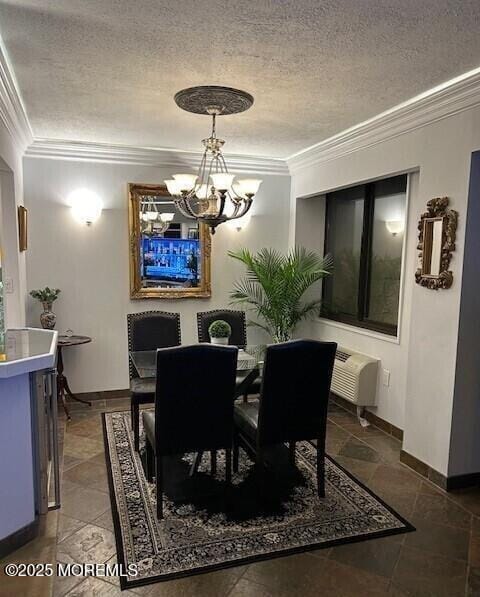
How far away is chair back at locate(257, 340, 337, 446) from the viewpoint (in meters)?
2.65

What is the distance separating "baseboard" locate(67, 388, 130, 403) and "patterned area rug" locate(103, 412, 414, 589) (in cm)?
144

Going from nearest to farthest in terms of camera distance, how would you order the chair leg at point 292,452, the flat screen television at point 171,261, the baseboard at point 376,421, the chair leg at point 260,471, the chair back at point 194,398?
the chair back at point 194,398 < the chair leg at point 260,471 < the chair leg at point 292,452 < the baseboard at point 376,421 < the flat screen television at point 171,261

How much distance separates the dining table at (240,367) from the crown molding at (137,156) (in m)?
2.04

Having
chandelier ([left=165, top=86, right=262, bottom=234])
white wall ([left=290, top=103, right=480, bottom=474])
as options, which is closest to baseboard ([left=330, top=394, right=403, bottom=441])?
white wall ([left=290, top=103, right=480, bottom=474])

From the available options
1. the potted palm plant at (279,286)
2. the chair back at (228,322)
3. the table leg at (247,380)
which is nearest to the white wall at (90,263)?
the potted palm plant at (279,286)

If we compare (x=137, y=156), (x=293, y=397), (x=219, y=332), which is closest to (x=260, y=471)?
(x=293, y=397)

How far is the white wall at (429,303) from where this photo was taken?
2.87 meters

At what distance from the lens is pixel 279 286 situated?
15.3 ft

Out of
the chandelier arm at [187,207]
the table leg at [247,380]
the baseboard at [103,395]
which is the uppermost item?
the chandelier arm at [187,207]

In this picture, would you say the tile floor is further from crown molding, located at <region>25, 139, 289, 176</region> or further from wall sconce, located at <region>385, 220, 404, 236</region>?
crown molding, located at <region>25, 139, 289, 176</region>

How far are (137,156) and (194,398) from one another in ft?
9.82

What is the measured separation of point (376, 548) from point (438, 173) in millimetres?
2336

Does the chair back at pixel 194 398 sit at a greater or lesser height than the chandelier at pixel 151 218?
lesser

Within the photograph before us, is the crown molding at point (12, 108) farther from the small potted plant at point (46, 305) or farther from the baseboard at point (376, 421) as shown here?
the baseboard at point (376, 421)
